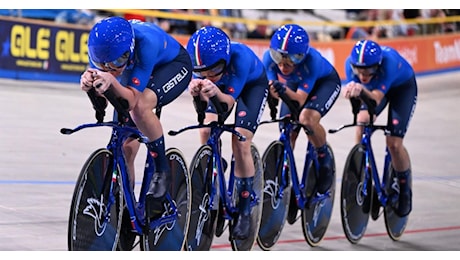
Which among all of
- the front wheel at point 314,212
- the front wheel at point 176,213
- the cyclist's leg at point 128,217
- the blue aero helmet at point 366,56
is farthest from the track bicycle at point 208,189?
the blue aero helmet at point 366,56

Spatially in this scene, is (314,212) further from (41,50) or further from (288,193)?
(41,50)

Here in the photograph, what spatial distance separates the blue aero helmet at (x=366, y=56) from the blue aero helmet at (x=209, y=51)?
135 cm

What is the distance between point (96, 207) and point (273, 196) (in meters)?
1.80

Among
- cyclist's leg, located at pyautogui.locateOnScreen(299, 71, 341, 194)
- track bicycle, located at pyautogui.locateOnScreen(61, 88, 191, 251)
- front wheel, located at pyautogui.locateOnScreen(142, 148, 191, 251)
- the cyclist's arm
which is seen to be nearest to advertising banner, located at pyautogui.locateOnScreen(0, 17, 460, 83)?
cyclist's leg, located at pyautogui.locateOnScreen(299, 71, 341, 194)

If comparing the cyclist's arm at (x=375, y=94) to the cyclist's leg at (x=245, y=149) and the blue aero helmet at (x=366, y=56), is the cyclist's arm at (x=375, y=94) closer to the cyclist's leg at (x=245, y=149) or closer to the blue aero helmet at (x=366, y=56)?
the blue aero helmet at (x=366, y=56)

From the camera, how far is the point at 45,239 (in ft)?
17.0

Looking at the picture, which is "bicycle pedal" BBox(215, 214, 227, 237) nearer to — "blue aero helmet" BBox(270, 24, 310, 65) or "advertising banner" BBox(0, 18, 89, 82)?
"blue aero helmet" BBox(270, 24, 310, 65)

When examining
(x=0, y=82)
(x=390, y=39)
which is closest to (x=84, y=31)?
(x=0, y=82)

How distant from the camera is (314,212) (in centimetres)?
605

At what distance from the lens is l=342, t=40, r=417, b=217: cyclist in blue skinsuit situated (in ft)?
20.1

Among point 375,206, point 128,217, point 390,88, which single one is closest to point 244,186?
point 128,217

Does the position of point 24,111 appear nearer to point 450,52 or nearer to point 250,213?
point 250,213

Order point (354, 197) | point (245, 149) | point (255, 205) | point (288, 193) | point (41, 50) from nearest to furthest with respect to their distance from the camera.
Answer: point (245, 149)
point (255, 205)
point (288, 193)
point (354, 197)
point (41, 50)

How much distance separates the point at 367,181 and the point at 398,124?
0.42 m
